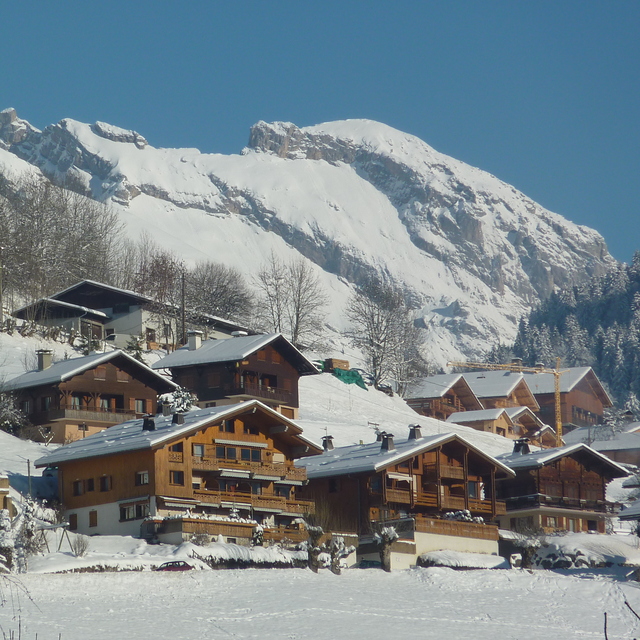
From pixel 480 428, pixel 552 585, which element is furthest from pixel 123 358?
pixel 480 428

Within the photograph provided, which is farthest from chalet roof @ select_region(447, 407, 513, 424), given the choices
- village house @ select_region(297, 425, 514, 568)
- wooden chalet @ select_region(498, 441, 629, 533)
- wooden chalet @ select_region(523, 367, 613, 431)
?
village house @ select_region(297, 425, 514, 568)

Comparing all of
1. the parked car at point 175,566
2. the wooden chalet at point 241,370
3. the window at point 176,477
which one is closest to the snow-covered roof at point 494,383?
the wooden chalet at point 241,370

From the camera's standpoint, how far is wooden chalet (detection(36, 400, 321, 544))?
46719 mm

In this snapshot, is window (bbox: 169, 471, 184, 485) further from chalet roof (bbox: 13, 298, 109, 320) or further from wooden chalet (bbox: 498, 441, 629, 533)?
chalet roof (bbox: 13, 298, 109, 320)

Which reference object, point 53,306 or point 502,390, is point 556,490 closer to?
point 53,306

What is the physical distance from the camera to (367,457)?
54156mm

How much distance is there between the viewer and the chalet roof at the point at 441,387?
361 feet

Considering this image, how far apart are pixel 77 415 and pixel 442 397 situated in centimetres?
5360

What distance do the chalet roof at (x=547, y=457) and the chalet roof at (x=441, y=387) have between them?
41.1 metres

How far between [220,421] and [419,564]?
9.87 meters

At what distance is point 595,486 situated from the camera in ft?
219

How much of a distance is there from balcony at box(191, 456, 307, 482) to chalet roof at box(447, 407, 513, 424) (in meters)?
55.0

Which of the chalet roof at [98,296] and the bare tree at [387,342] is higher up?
the chalet roof at [98,296]

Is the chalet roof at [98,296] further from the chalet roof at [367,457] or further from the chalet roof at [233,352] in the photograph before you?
the chalet roof at [367,457]
